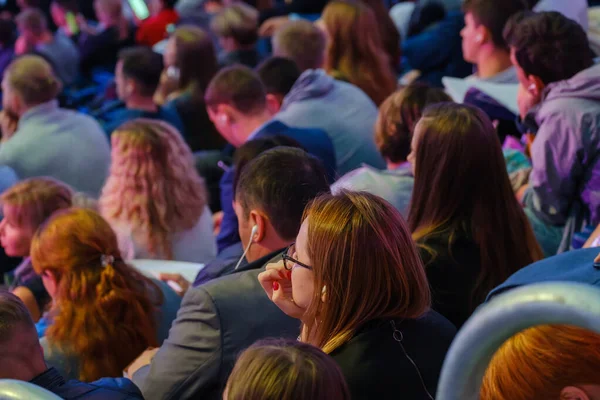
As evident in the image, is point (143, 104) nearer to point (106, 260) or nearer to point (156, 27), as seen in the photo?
point (106, 260)

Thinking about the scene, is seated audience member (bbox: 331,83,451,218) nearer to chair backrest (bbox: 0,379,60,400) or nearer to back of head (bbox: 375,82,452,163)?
back of head (bbox: 375,82,452,163)

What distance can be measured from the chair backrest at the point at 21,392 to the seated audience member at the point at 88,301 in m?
1.80

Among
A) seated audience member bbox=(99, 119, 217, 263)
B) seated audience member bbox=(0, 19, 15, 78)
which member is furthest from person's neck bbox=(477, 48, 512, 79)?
seated audience member bbox=(0, 19, 15, 78)

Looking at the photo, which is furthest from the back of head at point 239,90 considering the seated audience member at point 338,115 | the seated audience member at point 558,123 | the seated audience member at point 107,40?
the seated audience member at point 107,40

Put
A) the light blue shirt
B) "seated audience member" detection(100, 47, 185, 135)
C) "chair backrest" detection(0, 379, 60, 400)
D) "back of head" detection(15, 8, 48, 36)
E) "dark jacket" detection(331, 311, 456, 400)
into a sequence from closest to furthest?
"chair backrest" detection(0, 379, 60, 400), "dark jacket" detection(331, 311, 456, 400), the light blue shirt, "seated audience member" detection(100, 47, 185, 135), "back of head" detection(15, 8, 48, 36)

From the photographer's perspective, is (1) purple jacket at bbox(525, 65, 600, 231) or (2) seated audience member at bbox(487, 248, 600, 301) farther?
(1) purple jacket at bbox(525, 65, 600, 231)

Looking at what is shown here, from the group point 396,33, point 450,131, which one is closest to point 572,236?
point 450,131

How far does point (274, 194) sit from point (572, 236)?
4.04 feet

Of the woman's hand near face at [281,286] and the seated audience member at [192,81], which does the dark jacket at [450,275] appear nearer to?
the woman's hand near face at [281,286]

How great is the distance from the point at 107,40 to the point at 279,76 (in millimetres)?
4013

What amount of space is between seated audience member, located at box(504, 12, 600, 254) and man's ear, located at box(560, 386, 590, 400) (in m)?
1.84

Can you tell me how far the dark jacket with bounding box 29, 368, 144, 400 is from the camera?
215cm

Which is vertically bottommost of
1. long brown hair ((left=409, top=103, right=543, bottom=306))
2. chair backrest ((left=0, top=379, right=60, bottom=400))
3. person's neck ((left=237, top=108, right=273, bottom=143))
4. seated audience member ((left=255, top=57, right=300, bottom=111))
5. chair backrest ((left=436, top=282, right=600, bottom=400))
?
person's neck ((left=237, top=108, right=273, bottom=143))

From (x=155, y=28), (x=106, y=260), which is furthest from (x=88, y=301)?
(x=155, y=28)
